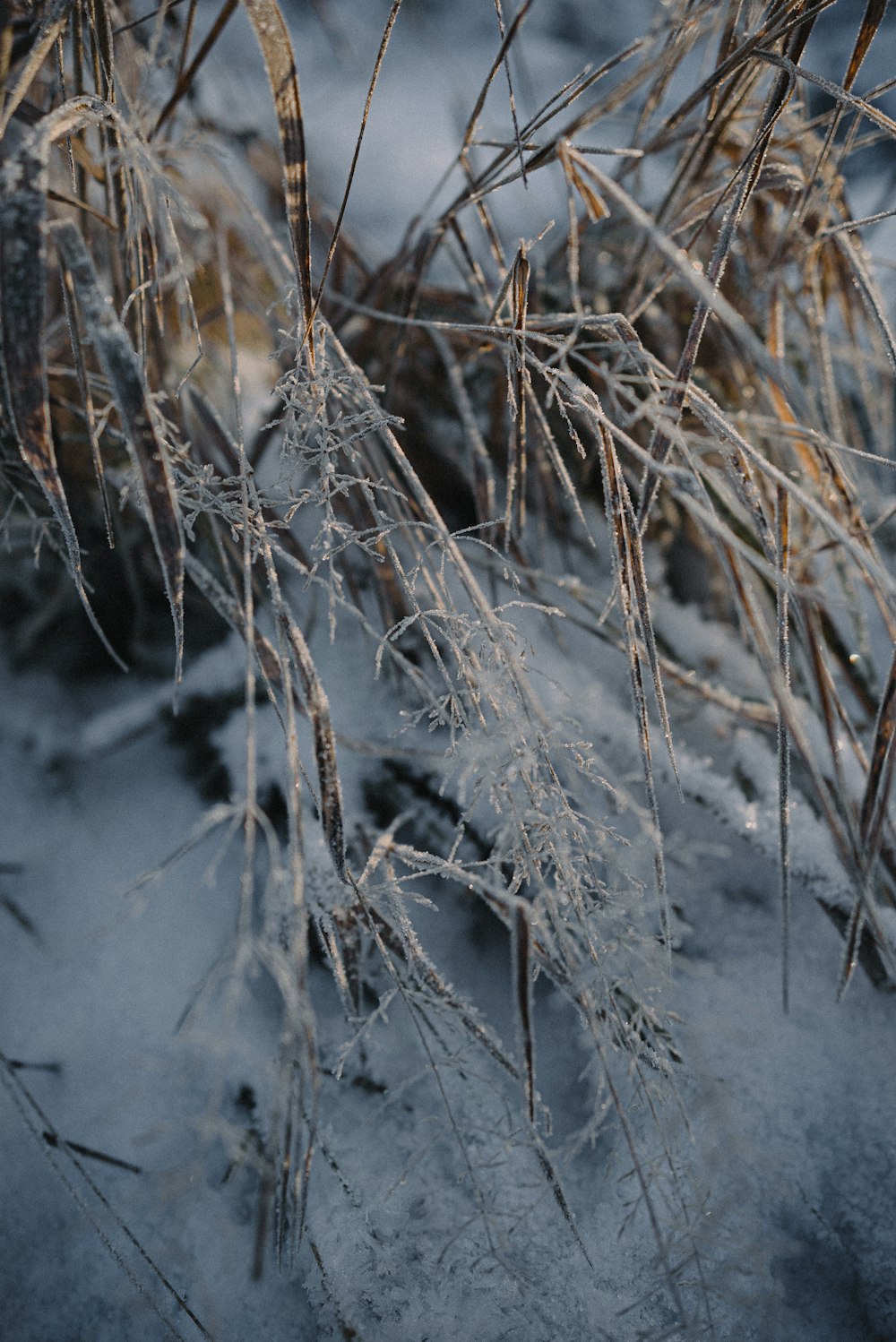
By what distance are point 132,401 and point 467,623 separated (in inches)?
9.5

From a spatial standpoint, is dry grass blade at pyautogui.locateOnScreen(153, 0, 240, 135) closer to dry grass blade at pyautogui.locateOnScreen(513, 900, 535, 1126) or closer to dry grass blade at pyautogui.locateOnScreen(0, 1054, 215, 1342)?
dry grass blade at pyautogui.locateOnScreen(513, 900, 535, 1126)

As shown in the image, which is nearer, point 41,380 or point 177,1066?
point 41,380

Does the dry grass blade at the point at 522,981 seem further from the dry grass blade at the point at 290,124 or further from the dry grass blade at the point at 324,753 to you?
the dry grass blade at the point at 290,124

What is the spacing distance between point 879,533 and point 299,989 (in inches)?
44.0

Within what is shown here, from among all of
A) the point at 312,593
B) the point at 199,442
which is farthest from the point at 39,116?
the point at 312,593

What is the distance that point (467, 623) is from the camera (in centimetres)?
49

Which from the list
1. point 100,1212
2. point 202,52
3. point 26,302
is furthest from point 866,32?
point 100,1212

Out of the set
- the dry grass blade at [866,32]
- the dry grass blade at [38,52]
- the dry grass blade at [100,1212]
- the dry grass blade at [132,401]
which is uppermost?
the dry grass blade at [38,52]

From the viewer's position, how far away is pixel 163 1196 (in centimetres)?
37

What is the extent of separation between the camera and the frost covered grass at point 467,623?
47cm

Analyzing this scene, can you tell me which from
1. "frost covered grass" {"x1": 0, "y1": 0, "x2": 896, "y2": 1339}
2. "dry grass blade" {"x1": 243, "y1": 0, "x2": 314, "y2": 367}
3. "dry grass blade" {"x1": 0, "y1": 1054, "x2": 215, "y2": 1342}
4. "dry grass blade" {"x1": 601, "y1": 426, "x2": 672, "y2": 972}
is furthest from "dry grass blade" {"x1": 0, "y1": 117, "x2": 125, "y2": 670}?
"dry grass blade" {"x1": 0, "y1": 1054, "x2": 215, "y2": 1342}

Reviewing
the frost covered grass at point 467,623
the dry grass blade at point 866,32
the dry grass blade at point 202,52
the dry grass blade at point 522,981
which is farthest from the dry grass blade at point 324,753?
the dry grass blade at point 866,32

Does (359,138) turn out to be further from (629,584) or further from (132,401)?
(629,584)

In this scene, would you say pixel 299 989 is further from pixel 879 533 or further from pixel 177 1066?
pixel 879 533
